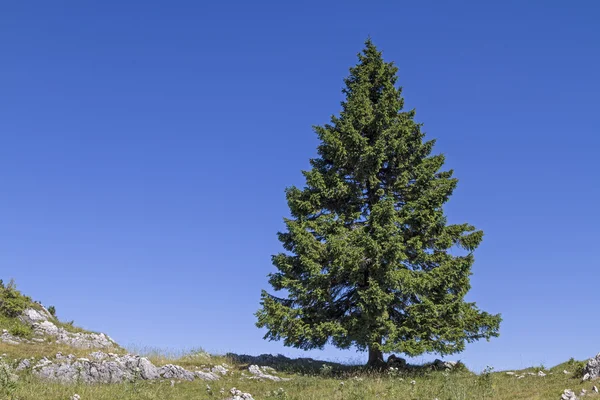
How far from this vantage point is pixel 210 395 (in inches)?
673

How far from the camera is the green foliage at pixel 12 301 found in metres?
31.0

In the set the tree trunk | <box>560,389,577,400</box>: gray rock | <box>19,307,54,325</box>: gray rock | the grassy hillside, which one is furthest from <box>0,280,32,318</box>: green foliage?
<box>560,389,577,400</box>: gray rock

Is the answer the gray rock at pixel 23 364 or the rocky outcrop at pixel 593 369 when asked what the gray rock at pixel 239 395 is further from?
the rocky outcrop at pixel 593 369

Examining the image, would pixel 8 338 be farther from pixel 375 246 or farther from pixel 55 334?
pixel 375 246

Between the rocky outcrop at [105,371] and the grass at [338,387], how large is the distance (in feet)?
2.81

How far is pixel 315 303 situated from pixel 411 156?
9.20 metres

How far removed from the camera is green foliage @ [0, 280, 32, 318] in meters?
31.0

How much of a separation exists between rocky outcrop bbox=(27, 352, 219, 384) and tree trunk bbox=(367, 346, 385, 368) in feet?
24.9

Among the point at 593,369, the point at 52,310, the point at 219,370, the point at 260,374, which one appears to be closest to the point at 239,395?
the point at 260,374

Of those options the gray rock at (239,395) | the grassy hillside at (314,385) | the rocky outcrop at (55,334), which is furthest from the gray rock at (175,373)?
the rocky outcrop at (55,334)

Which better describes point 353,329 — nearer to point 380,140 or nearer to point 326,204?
point 326,204

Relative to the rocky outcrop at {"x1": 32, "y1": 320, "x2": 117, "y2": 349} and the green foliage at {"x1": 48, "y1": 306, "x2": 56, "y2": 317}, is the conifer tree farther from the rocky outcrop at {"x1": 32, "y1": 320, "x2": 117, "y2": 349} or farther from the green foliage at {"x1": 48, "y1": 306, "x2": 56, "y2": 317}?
the green foliage at {"x1": 48, "y1": 306, "x2": 56, "y2": 317}

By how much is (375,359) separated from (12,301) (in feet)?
74.2

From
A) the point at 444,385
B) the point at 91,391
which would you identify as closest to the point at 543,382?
the point at 444,385
